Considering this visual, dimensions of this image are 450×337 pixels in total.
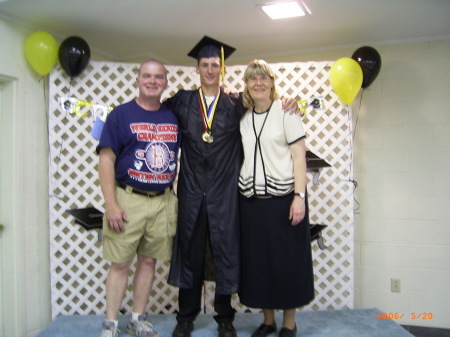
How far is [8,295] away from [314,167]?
232 cm

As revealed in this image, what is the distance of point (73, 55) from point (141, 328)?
73.9 inches

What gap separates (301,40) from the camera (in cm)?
313

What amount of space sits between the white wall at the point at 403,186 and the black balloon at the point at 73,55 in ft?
0.94

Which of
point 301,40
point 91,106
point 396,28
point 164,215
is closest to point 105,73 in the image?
point 91,106

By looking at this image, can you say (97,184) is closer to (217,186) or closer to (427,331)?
(217,186)

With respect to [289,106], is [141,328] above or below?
below

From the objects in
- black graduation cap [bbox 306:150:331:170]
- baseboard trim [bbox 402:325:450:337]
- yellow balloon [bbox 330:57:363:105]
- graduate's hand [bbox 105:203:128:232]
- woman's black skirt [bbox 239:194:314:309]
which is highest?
yellow balloon [bbox 330:57:363:105]

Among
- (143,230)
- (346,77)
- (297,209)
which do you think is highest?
(346,77)

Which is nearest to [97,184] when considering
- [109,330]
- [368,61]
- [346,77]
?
[109,330]

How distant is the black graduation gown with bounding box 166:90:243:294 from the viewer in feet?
6.97

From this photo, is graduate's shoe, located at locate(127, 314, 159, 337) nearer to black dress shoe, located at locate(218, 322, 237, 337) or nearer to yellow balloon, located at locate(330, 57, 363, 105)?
black dress shoe, located at locate(218, 322, 237, 337)

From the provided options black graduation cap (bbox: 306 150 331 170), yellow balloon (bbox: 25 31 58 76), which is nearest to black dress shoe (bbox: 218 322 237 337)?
black graduation cap (bbox: 306 150 331 170)

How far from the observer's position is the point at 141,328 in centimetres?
222

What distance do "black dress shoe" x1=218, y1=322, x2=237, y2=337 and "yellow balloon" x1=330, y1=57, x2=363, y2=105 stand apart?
1.77 m
